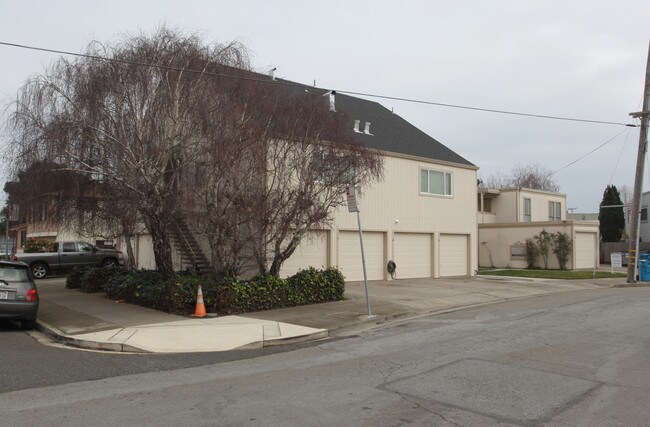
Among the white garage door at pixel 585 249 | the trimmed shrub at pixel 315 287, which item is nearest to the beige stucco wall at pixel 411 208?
the trimmed shrub at pixel 315 287

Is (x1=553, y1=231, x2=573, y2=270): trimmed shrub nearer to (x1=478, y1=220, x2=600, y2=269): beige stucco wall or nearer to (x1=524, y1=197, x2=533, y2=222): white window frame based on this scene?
(x1=478, y1=220, x2=600, y2=269): beige stucco wall

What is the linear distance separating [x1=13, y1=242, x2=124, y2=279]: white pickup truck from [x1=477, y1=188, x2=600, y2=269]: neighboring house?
2185 centimetres

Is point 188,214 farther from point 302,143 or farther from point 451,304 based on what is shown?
point 451,304

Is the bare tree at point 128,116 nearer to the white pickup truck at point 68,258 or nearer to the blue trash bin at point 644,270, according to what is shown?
the white pickup truck at point 68,258

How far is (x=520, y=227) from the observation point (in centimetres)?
3198

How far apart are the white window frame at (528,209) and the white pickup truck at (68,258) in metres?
25.5

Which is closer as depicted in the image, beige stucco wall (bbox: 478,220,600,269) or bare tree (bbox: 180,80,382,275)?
bare tree (bbox: 180,80,382,275)

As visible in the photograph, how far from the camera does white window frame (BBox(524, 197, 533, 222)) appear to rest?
118 feet

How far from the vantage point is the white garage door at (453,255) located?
24886mm

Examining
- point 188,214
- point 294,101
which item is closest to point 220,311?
point 188,214

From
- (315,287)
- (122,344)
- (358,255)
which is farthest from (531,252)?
(122,344)

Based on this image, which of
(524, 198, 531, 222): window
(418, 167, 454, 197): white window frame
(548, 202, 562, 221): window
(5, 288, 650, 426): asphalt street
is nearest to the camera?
(5, 288, 650, 426): asphalt street

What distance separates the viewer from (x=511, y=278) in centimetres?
2403

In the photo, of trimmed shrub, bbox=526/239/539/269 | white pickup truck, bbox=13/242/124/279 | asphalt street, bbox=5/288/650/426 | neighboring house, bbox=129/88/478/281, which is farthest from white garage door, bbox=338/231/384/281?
white pickup truck, bbox=13/242/124/279
